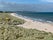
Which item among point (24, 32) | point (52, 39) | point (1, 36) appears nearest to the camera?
point (52, 39)

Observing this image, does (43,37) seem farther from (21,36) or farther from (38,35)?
(21,36)

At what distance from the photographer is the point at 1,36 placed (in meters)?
11.0

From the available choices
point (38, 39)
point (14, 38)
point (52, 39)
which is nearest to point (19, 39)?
point (14, 38)

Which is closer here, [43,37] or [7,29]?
[43,37]

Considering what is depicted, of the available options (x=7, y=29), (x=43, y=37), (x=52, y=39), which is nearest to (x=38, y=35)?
(x=43, y=37)

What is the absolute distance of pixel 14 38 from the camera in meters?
10.9

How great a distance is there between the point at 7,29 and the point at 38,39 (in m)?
2.24

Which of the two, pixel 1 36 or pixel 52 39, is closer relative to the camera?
pixel 52 39

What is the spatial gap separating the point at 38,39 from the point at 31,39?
1.26 feet

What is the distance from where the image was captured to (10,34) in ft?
37.2

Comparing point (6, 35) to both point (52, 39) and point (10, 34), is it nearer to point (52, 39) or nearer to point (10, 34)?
point (10, 34)

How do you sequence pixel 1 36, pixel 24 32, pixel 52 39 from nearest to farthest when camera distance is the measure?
pixel 52 39
pixel 1 36
pixel 24 32

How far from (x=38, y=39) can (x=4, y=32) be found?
2.16m

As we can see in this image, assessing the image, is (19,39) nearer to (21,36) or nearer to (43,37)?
(21,36)
